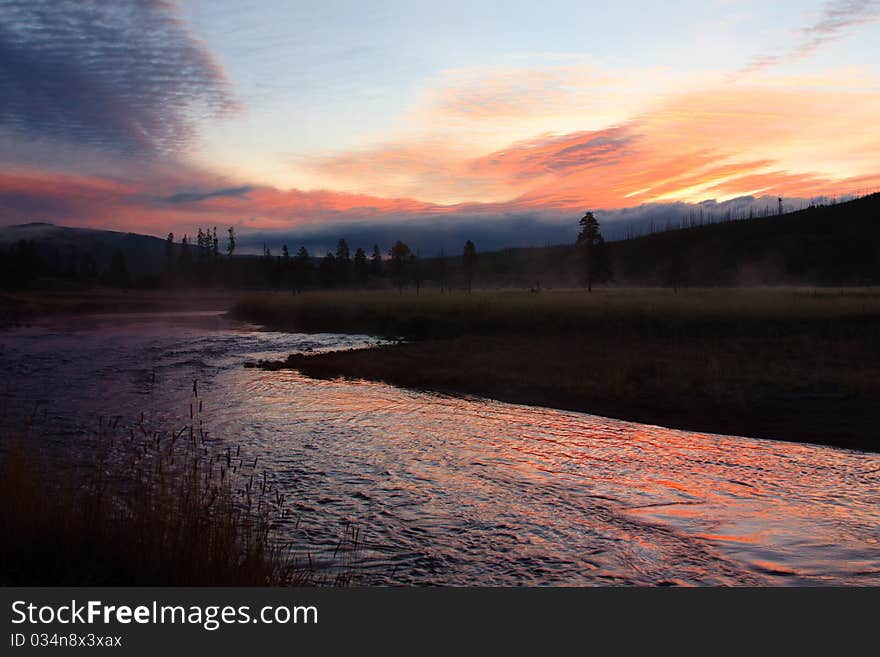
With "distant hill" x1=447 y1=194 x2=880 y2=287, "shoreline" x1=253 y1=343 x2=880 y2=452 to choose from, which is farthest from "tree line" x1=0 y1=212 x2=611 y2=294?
"shoreline" x1=253 y1=343 x2=880 y2=452

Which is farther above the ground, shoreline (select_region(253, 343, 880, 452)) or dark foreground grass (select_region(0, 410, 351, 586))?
dark foreground grass (select_region(0, 410, 351, 586))

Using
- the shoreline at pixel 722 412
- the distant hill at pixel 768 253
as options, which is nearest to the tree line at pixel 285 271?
the distant hill at pixel 768 253

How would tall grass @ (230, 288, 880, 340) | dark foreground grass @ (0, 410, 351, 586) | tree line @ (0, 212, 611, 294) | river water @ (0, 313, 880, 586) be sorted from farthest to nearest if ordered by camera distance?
tree line @ (0, 212, 611, 294), tall grass @ (230, 288, 880, 340), river water @ (0, 313, 880, 586), dark foreground grass @ (0, 410, 351, 586)

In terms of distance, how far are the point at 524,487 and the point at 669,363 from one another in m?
14.9

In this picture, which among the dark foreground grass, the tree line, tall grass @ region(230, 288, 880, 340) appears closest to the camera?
the dark foreground grass

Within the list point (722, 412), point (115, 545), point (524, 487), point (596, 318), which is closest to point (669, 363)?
point (722, 412)

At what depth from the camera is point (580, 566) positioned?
7.92 m

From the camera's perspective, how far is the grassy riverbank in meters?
17.6

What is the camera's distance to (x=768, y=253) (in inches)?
5832

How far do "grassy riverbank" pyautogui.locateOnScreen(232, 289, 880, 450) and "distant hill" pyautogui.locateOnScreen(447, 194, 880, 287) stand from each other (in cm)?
7538

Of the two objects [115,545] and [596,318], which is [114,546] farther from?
[596,318]

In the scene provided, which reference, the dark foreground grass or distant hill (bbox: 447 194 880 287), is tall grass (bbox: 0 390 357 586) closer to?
the dark foreground grass

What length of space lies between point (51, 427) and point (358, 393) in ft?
31.3

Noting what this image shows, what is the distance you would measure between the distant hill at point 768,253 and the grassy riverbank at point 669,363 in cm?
7538
